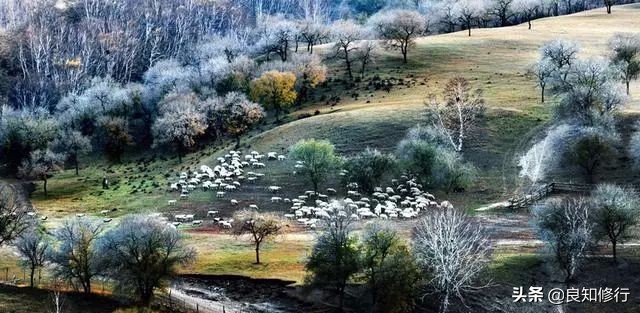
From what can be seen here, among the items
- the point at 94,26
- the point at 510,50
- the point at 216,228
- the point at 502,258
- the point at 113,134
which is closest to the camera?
the point at 502,258

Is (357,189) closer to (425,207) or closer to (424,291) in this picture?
(425,207)

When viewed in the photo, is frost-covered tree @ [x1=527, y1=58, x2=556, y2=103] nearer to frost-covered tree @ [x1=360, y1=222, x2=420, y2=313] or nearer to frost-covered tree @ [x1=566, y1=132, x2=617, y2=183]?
frost-covered tree @ [x1=566, y1=132, x2=617, y2=183]

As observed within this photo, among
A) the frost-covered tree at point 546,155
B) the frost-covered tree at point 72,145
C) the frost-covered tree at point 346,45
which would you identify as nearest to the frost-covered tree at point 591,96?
the frost-covered tree at point 546,155

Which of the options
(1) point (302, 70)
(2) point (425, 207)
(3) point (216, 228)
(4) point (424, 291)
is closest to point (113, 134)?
(1) point (302, 70)

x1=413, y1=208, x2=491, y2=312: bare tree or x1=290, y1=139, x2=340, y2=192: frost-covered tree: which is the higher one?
x1=290, y1=139, x2=340, y2=192: frost-covered tree

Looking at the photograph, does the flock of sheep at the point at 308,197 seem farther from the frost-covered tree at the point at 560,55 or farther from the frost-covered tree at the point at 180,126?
the frost-covered tree at the point at 560,55

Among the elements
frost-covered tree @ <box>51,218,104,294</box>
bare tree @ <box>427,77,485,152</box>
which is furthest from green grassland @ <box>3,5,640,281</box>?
frost-covered tree @ <box>51,218,104,294</box>
